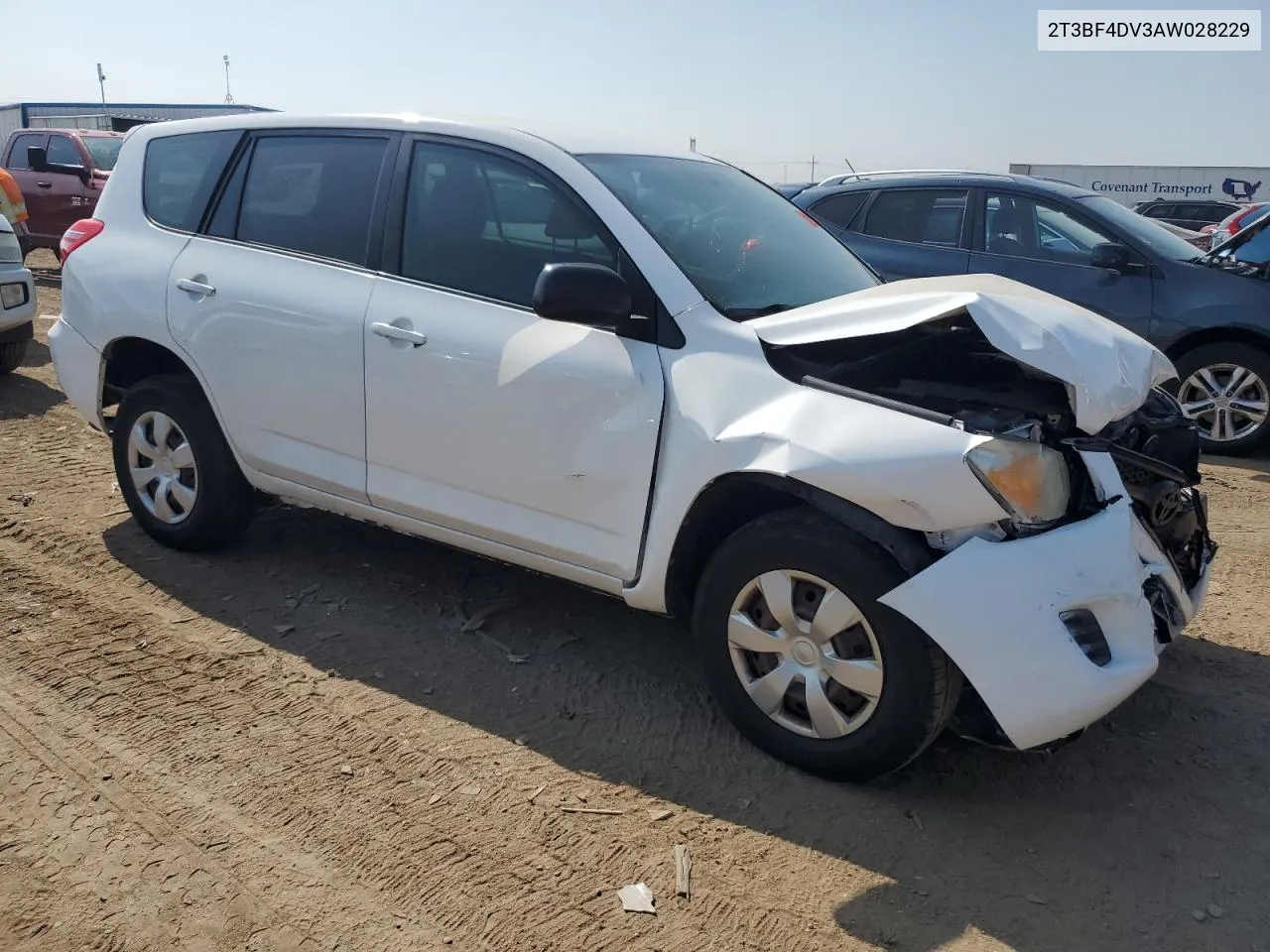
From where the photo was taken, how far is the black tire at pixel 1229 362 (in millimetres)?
6953

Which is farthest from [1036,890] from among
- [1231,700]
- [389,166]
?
[389,166]

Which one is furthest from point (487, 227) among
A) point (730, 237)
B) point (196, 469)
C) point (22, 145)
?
point (22, 145)

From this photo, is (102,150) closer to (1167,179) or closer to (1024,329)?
(1024,329)

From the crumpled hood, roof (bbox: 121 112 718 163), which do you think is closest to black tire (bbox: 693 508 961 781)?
the crumpled hood

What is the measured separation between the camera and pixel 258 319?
4094 mm

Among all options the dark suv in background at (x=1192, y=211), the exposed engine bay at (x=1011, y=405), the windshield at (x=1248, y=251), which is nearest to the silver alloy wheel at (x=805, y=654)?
the exposed engine bay at (x=1011, y=405)

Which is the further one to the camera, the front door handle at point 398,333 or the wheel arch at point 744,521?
Answer: the front door handle at point 398,333

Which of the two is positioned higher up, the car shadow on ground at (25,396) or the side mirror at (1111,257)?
the side mirror at (1111,257)

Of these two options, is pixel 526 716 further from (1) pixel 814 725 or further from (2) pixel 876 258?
(2) pixel 876 258

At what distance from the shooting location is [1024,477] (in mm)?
2832

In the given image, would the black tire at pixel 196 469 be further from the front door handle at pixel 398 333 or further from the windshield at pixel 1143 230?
the windshield at pixel 1143 230

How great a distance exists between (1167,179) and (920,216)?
34.5 meters

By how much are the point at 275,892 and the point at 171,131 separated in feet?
11.6

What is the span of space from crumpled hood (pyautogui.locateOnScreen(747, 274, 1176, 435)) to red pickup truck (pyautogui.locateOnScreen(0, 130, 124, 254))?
1326 cm
